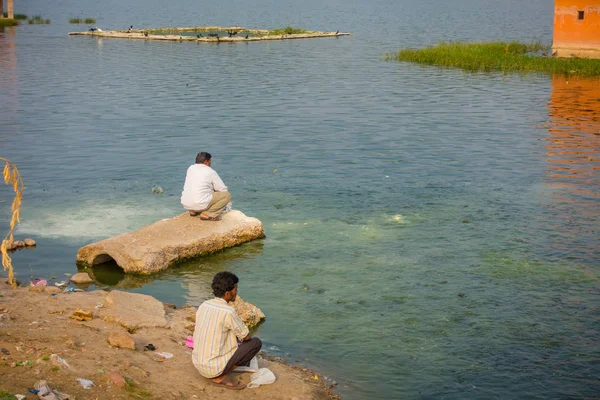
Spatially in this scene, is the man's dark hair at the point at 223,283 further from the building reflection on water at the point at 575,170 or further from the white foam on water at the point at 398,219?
the white foam on water at the point at 398,219

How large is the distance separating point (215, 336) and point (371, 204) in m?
9.09

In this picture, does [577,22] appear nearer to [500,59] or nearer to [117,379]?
[500,59]

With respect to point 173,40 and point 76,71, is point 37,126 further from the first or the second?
point 173,40

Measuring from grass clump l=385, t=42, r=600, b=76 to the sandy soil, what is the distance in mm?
31277

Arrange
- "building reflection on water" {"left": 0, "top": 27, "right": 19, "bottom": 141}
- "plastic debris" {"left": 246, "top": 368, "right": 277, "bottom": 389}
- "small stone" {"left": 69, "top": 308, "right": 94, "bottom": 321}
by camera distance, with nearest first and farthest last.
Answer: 1. "plastic debris" {"left": 246, "top": 368, "right": 277, "bottom": 389}
2. "small stone" {"left": 69, "top": 308, "right": 94, "bottom": 321}
3. "building reflection on water" {"left": 0, "top": 27, "right": 19, "bottom": 141}

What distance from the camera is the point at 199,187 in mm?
13797

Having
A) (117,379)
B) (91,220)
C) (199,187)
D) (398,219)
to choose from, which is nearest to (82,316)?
(117,379)

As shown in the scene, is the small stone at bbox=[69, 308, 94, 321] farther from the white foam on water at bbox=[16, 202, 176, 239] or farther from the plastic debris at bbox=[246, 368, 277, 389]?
the white foam on water at bbox=[16, 202, 176, 239]

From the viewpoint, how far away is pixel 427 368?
9984 millimetres

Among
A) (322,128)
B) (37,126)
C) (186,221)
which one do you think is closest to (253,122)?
(322,128)

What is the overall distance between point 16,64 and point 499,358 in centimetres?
4028

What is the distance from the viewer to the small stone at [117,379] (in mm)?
8211

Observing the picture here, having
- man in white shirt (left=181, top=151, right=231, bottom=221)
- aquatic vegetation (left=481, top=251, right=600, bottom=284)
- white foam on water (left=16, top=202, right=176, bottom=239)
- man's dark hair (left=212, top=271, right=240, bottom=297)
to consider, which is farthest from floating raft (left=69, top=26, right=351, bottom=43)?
man's dark hair (left=212, top=271, right=240, bottom=297)

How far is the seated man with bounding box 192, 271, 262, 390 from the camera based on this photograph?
8438 mm
